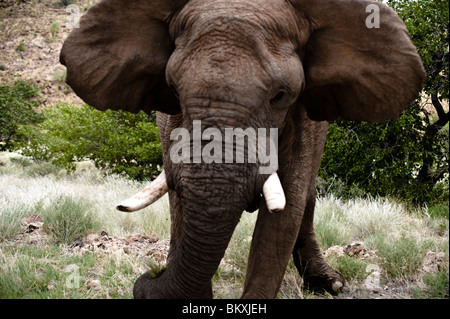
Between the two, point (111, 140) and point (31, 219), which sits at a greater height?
point (31, 219)

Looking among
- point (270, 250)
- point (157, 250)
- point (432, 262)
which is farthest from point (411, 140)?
point (270, 250)

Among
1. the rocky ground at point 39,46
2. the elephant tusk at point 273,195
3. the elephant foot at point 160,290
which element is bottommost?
the rocky ground at point 39,46

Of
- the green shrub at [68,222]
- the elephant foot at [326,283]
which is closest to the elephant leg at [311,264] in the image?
the elephant foot at [326,283]

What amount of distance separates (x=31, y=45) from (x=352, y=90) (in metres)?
39.7

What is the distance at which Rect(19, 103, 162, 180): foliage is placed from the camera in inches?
448

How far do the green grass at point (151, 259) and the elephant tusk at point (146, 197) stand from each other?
727 mm

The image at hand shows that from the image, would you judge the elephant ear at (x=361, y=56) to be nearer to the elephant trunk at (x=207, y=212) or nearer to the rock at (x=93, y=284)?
the elephant trunk at (x=207, y=212)

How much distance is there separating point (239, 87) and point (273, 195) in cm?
60

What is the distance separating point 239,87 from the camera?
2547 mm

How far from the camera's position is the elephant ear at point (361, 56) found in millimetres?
3070

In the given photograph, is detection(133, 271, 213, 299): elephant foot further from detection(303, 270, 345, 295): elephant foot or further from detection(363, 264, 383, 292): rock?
detection(363, 264, 383, 292): rock

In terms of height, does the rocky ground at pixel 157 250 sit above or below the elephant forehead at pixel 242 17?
below

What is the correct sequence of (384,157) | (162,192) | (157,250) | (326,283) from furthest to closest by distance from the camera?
(384,157) → (157,250) → (326,283) → (162,192)

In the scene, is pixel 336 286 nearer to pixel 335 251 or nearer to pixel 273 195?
pixel 335 251
